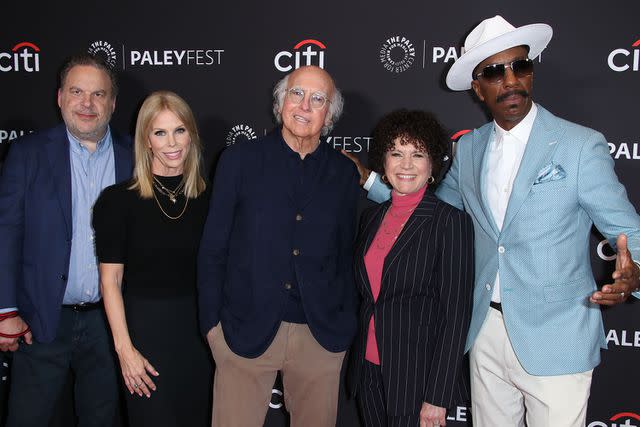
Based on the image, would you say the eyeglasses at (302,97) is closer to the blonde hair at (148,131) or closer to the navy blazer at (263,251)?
the navy blazer at (263,251)

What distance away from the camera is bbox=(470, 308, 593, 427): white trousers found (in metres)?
2.12

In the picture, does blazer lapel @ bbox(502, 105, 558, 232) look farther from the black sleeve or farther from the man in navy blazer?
the black sleeve

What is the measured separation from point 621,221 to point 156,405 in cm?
206

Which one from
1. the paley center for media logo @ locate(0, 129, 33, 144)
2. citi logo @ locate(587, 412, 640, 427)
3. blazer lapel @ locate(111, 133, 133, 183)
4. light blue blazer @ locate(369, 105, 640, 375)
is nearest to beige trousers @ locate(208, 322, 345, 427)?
light blue blazer @ locate(369, 105, 640, 375)

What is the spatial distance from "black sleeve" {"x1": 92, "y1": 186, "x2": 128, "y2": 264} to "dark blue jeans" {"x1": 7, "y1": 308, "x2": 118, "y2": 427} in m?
0.54

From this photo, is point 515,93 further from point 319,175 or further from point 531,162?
point 319,175

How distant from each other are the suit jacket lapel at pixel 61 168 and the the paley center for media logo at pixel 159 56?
28.5 inches

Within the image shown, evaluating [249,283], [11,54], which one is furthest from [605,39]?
[11,54]

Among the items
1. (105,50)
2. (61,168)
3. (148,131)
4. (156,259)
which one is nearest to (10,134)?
(105,50)

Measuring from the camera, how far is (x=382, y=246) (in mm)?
2256

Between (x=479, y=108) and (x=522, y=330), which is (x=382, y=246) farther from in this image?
(x=479, y=108)

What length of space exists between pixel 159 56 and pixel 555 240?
7.63ft

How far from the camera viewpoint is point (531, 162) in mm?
2092

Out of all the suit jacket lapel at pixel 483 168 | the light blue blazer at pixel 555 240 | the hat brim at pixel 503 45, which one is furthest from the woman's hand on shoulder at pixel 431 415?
the hat brim at pixel 503 45
